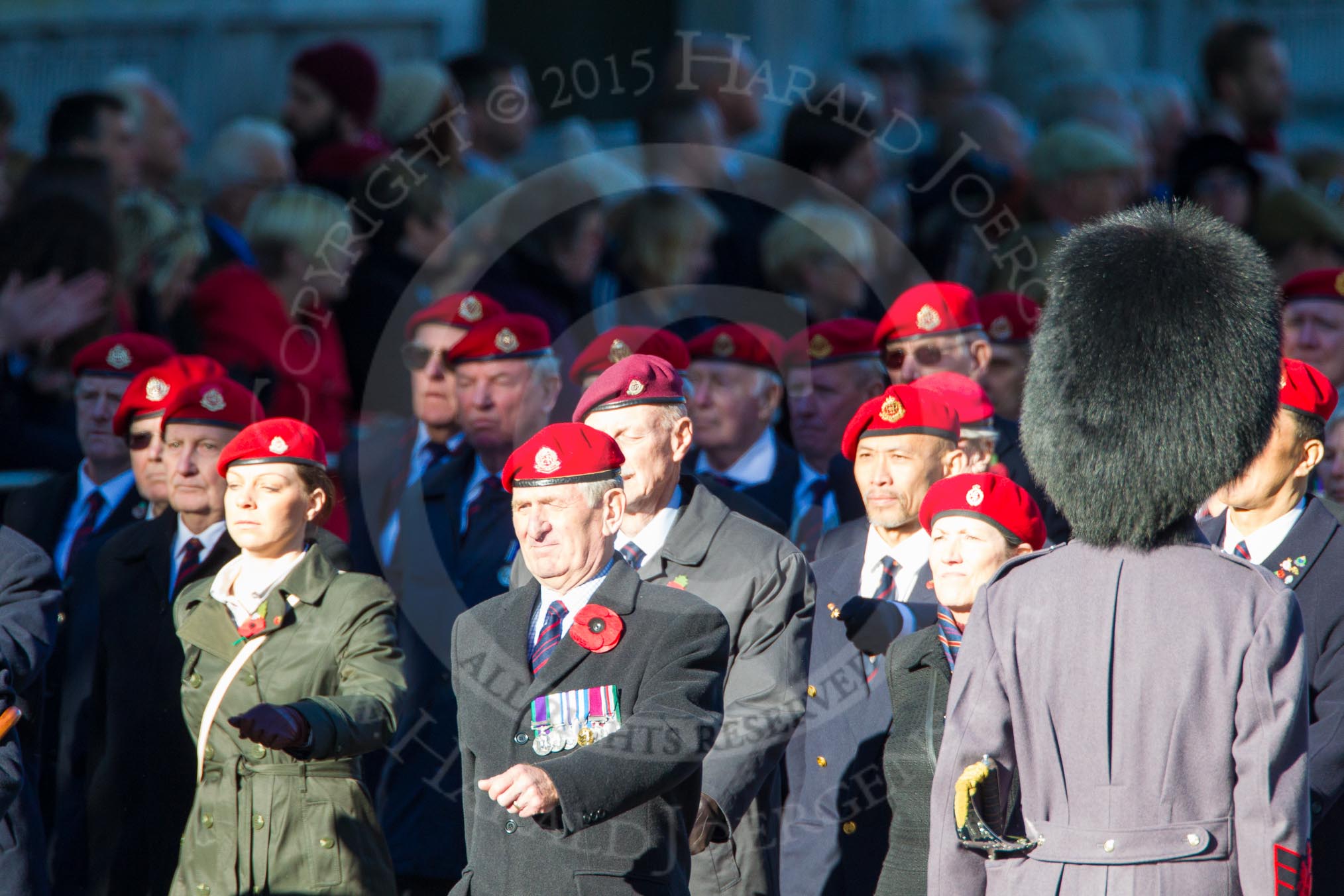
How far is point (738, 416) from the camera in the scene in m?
7.13

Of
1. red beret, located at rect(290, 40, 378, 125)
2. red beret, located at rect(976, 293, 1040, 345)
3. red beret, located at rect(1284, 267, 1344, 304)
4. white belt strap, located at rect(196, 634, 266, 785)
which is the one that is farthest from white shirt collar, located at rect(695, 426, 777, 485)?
red beret, located at rect(290, 40, 378, 125)

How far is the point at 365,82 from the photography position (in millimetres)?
9188

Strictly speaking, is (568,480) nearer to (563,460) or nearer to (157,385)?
(563,460)

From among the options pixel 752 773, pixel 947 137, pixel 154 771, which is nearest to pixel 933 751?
pixel 752 773

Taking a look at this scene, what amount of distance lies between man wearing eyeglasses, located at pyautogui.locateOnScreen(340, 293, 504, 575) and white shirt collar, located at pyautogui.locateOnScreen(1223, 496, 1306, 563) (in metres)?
2.88

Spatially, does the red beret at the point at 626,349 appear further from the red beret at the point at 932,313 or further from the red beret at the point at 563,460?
the red beret at the point at 563,460

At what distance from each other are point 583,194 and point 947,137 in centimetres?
192

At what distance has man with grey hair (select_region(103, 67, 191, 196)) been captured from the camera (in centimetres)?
904

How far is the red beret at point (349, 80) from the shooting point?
30.1 ft

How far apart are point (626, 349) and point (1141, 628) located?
319cm

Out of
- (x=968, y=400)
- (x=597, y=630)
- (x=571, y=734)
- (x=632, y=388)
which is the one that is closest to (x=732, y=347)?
(x=968, y=400)

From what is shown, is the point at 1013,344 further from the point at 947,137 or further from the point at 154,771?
the point at 154,771

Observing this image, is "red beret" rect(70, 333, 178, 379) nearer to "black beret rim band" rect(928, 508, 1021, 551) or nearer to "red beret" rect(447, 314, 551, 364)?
"red beret" rect(447, 314, 551, 364)

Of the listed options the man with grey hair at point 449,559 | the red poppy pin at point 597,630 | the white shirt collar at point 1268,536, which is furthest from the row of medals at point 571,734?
the white shirt collar at point 1268,536
